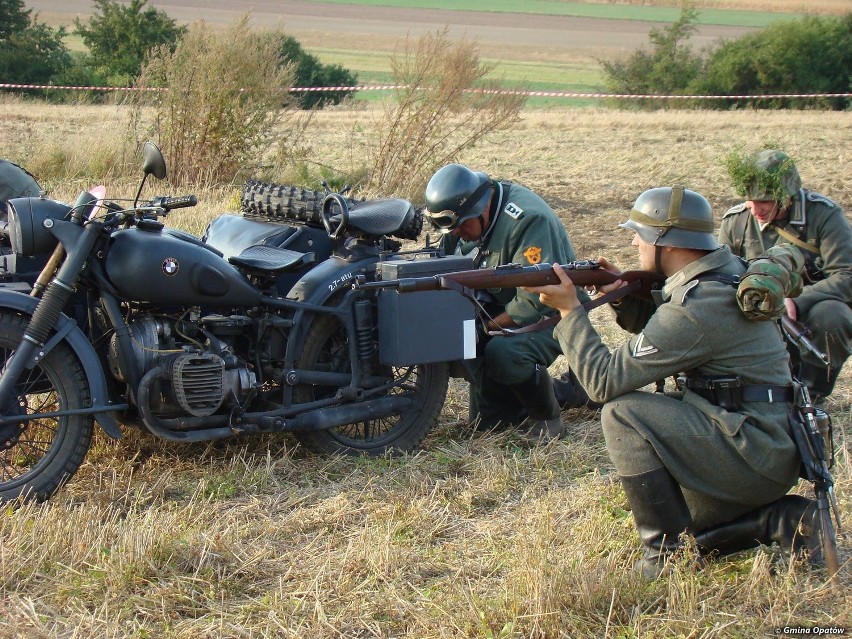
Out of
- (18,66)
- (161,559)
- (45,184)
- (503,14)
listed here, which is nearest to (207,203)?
(45,184)

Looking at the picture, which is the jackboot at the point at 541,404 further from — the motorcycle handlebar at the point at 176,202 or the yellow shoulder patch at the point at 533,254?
the motorcycle handlebar at the point at 176,202

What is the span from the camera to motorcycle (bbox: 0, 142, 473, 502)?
15.3 feet

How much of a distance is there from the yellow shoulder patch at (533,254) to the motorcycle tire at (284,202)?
3.14 ft

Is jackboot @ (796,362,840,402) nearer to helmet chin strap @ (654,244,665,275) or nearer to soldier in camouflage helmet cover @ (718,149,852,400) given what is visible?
soldier in camouflage helmet cover @ (718,149,852,400)

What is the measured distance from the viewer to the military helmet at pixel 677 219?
405cm

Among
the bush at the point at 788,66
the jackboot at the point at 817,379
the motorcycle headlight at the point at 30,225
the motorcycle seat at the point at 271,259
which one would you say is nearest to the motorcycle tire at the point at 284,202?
the motorcycle seat at the point at 271,259

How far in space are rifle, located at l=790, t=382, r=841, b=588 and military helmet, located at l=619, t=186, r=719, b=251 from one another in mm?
743

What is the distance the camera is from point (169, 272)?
4.84 m

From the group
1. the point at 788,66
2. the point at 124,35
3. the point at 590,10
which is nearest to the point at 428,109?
the point at 124,35

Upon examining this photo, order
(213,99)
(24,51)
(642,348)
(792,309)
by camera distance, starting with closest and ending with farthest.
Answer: (642,348) < (792,309) < (213,99) < (24,51)

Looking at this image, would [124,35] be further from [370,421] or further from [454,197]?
[370,421]

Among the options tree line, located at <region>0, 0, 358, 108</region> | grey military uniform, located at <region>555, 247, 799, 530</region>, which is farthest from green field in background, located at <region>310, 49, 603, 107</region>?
grey military uniform, located at <region>555, 247, 799, 530</region>

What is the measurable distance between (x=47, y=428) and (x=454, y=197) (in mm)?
2349

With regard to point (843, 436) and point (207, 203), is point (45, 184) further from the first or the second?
point (843, 436)
